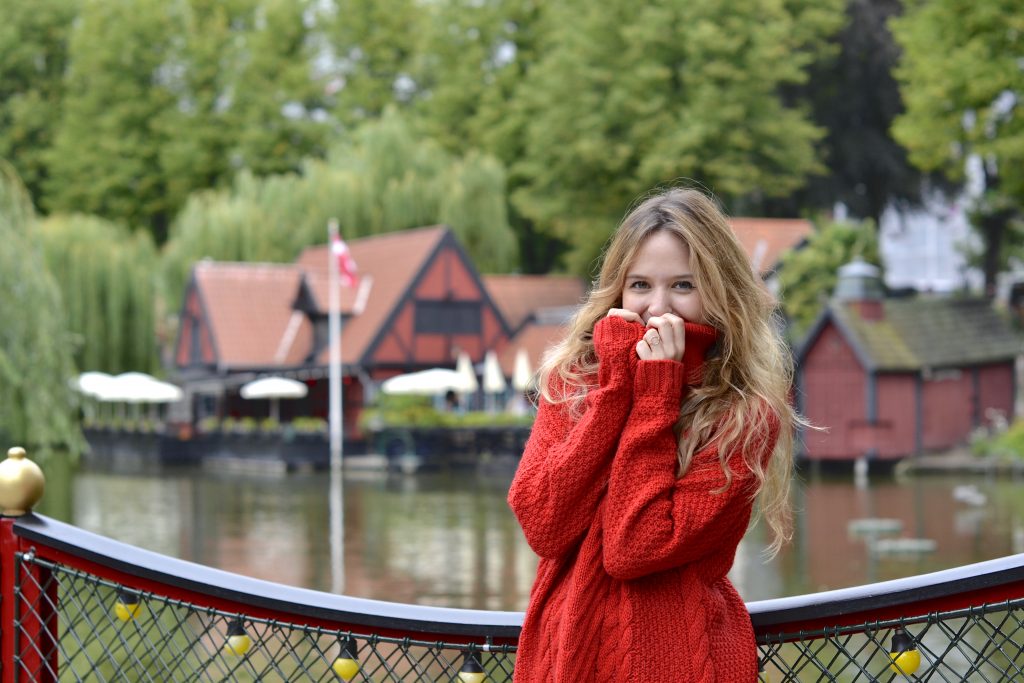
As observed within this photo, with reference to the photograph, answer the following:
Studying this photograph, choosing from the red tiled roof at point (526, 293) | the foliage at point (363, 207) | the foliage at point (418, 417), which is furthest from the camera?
the foliage at point (363, 207)

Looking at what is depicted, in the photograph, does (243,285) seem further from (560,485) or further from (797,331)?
(560,485)

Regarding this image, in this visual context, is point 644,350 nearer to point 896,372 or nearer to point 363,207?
point 896,372

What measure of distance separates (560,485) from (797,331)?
3162cm

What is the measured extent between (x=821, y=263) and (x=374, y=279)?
13.2 metres

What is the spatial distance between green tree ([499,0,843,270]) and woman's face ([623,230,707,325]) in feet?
109

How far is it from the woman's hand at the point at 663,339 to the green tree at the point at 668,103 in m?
33.5

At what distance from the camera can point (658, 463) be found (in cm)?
266

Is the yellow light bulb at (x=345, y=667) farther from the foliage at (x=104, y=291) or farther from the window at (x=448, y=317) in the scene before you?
the foliage at (x=104, y=291)

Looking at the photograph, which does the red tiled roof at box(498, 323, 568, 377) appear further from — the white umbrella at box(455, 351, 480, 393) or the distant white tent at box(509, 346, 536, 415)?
the white umbrella at box(455, 351, 480, 393)

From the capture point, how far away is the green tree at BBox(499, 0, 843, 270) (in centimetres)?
3622

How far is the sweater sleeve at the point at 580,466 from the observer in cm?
267

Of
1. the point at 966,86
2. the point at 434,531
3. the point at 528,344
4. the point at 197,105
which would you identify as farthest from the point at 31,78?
the point at 434,531

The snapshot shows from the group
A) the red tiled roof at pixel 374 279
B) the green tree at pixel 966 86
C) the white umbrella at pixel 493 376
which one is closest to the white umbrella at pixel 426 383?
the white umbrella at pixel 493 376

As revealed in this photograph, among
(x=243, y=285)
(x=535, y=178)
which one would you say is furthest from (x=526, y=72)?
(x=243, y=285)
